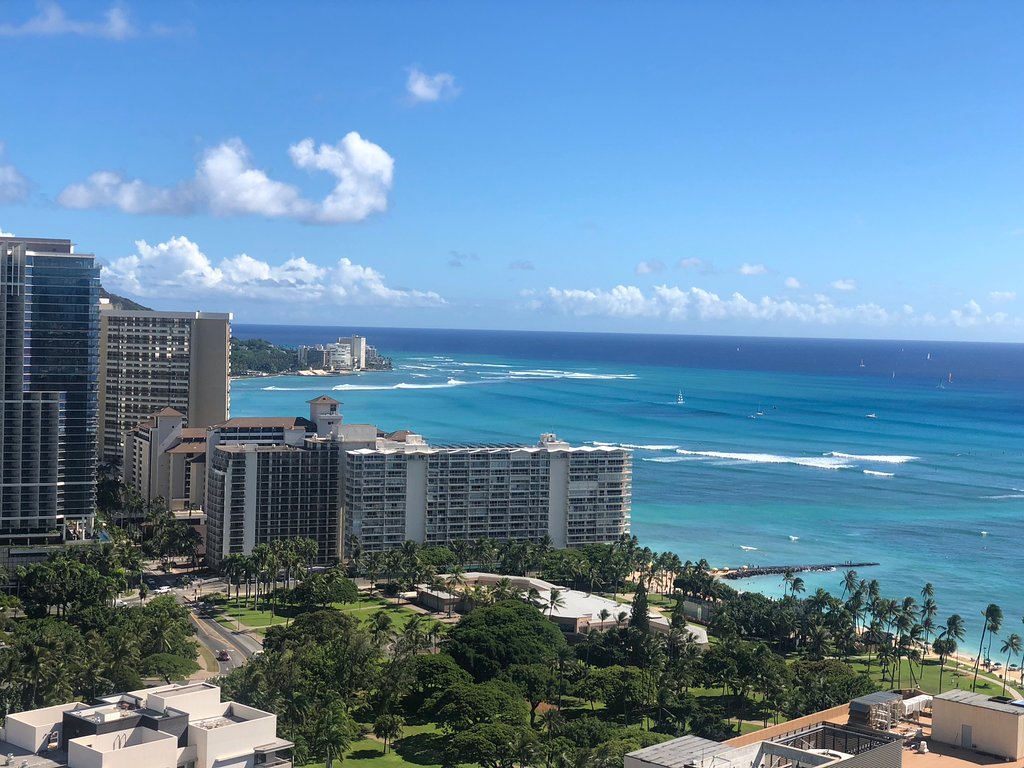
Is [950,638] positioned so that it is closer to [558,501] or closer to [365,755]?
[558,501]

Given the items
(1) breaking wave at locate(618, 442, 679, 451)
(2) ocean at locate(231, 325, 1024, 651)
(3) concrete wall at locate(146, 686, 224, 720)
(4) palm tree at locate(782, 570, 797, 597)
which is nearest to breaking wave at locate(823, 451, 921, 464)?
(2) ocean at locate(231, 325, 1024, 651)

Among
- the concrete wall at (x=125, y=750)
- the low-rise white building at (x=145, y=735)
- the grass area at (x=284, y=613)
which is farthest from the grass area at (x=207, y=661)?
the concrete wall at (x=125, y=750)

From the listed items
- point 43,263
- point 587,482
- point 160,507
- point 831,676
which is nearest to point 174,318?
point 160,507

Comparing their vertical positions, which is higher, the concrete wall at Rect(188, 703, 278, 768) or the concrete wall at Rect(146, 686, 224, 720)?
the concrete wall at Rect(146, 686, 224, 720)

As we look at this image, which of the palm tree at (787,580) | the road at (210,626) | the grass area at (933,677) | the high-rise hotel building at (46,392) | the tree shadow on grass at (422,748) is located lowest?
the tree shadow on grass at (422,748)

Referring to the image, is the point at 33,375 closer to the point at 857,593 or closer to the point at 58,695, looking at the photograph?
the point at 58,695

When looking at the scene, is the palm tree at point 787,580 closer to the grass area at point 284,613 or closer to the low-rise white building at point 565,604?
the low-rise white building at point 565,604

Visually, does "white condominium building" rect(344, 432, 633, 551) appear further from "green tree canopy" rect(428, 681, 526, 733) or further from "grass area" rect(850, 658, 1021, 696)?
"green tree canopy" rect(428, 681, 526, 733)
